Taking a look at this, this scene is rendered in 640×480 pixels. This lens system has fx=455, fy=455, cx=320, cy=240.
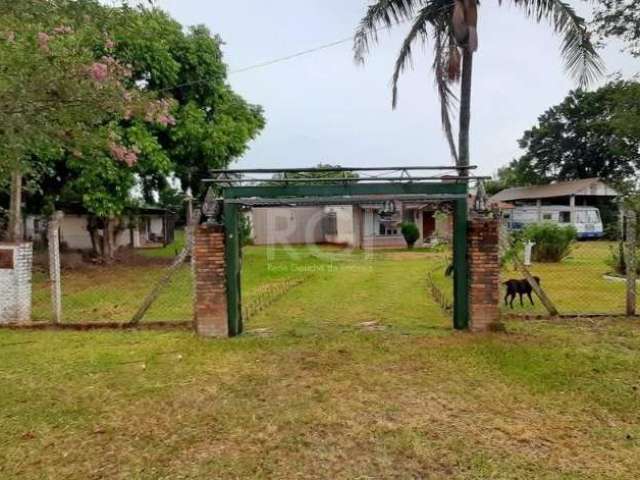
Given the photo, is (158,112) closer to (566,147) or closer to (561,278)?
(561,278)

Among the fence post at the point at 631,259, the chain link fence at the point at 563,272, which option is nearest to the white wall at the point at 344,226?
the chain link fence at the point at 563,272

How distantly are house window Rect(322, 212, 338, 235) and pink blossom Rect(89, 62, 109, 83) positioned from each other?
781 inches

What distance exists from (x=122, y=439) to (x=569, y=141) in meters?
42.2

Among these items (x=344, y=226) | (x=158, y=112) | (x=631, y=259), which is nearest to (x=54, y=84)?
(x=158, y=112)

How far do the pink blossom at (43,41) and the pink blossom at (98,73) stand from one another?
368 mm

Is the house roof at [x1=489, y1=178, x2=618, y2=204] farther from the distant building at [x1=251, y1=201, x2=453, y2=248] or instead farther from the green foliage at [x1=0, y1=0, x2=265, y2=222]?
the green foliage at [x1=0, y1=0, x2=265, y2=222]

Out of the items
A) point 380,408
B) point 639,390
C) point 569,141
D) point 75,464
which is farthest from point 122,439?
point 569,141

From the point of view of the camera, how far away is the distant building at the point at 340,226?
871 inches

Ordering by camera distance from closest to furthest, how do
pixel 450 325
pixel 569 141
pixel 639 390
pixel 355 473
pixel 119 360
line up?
pixel 355 473 → pixel 639 390 → pixel 119 360 → pixel 450 325 → pixel 569 141

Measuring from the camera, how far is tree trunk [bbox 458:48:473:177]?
11.5 m

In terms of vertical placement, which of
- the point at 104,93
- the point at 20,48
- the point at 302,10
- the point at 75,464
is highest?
the point at 302,10

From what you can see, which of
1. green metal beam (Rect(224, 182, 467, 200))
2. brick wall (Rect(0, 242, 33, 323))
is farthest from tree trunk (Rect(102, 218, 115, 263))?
green metal beam (Rect(224, 182, 467, 200))

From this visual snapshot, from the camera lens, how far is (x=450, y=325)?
6.50 meters

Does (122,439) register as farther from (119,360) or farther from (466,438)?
(466,438)
